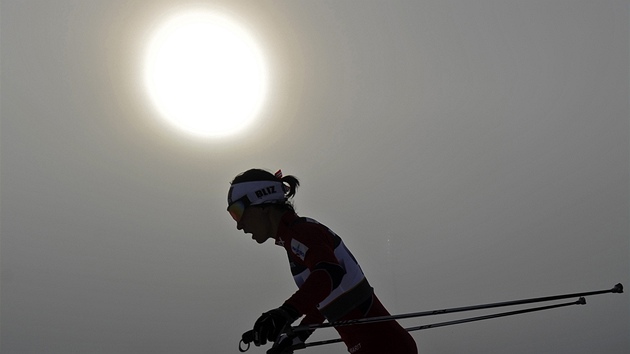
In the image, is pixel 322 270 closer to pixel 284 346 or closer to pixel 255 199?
pixel 284 346

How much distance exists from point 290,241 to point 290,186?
51.6 inches

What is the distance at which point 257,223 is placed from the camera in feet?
23.2

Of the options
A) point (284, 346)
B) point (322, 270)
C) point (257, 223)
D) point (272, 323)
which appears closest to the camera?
point (272, 323)

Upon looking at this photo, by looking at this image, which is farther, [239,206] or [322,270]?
[239,206]

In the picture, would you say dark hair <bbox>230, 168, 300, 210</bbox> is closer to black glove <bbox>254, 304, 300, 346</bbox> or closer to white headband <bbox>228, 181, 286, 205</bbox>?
white headband <bbox>228, 181, 286, 205</bbox>

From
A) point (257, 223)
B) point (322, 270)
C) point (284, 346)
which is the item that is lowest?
point (284, 346)

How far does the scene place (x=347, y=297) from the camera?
6.32 metres

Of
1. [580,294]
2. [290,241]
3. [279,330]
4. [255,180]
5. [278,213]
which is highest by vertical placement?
[255,180]

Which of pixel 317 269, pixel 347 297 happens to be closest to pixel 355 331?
pixel 347 297

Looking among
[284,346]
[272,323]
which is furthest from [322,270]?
[284,346]

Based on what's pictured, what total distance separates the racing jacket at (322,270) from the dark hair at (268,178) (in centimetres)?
67

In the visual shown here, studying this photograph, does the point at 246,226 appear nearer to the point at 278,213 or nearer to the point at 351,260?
the point at 278,213

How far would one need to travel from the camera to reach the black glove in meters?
5.71

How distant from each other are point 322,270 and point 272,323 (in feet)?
2.27
